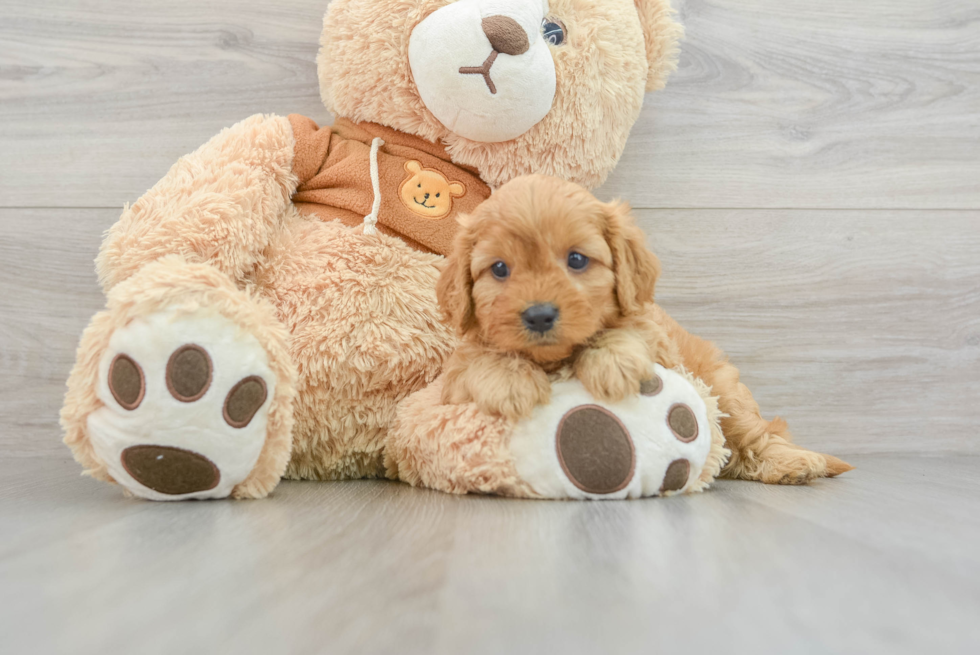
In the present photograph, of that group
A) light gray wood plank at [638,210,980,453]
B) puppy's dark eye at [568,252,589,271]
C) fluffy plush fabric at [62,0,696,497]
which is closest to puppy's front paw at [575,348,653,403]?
puppy's dark eye at [568,252,589,271]

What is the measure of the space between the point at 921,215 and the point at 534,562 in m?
1.38

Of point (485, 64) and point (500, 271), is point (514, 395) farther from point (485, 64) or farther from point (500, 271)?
point (485, 64)

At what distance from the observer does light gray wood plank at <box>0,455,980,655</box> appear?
48cm

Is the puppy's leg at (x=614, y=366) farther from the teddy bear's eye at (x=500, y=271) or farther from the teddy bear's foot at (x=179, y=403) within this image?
the teddy bear's foot at (x=179, y=403)

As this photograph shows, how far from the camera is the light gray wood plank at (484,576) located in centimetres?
48

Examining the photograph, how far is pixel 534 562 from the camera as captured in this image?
2.11 ft

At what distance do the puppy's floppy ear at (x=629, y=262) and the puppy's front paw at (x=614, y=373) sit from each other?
0.26ft

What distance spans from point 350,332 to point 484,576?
566mm

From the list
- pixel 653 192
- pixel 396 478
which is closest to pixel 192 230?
pixel 396 478

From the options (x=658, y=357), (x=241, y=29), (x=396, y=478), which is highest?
(x=241, y=29)

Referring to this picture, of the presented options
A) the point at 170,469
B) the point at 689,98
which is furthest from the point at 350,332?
the point at 689,98

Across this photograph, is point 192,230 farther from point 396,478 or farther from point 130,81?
point 130,81

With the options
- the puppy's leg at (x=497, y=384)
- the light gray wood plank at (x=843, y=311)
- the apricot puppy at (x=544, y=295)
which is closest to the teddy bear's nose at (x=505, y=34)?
the apricot puppy at (x=544, y=295)

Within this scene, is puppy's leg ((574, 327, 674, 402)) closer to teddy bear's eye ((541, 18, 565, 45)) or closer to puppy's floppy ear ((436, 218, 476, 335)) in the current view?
puppy's floppy ear ((436, 218, 476, 335))
